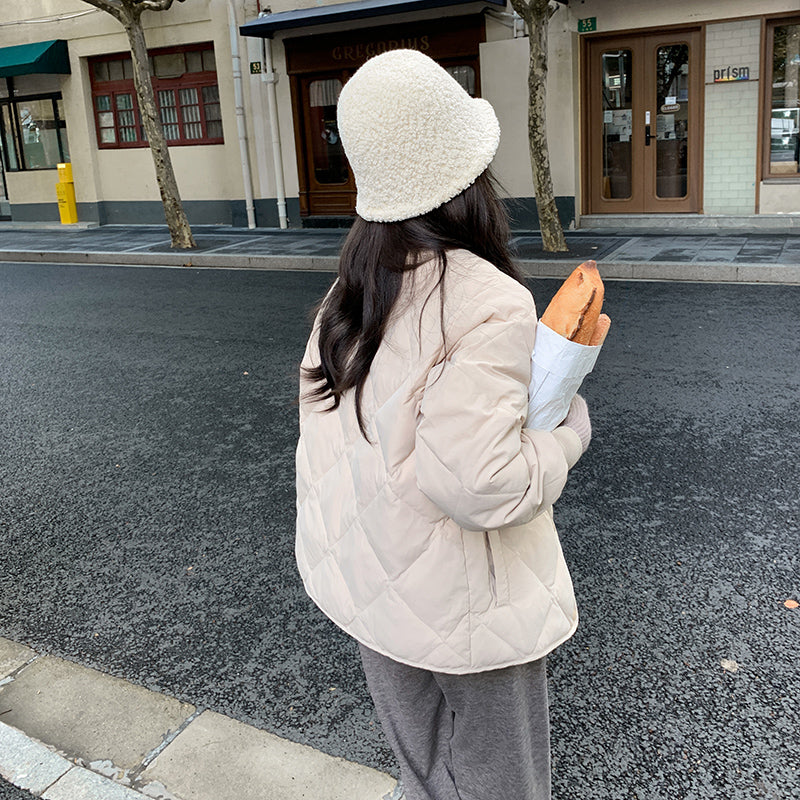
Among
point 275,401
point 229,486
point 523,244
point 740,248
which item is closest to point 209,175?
point 523,244

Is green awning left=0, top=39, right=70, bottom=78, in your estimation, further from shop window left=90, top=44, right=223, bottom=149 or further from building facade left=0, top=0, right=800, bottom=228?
shop window left=90, top=44, right=223, bottom=149

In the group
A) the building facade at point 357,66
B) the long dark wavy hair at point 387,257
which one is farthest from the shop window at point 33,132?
the long dark wavy hair at point 387,257

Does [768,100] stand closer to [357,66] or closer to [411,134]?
[357,66]

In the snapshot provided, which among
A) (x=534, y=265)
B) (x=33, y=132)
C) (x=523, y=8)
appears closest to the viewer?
(x=523, y=8)

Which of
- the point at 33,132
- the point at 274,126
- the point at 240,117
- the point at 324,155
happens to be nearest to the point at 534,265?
the point at 324,155

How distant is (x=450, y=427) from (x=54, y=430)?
15.6ft

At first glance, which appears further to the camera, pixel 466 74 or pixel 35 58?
pixel 35 58

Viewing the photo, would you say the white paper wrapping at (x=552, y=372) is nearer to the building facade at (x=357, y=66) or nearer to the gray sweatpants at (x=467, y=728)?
the gray sweatpants at (x=467, y=728)

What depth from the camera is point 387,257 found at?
165 centimetres

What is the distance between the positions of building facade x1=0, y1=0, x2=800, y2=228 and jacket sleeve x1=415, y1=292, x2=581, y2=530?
1034 cm

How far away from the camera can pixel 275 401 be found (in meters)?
5.98

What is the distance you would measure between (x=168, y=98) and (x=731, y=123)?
1072 cm

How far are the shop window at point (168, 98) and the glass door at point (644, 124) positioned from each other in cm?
751

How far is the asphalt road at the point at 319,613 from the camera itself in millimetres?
2670
